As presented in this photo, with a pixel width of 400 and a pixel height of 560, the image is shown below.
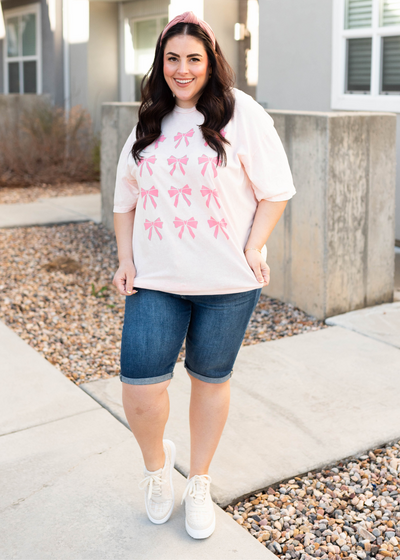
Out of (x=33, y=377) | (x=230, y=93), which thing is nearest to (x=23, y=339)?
(x=33, y=377)

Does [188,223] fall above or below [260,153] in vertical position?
below

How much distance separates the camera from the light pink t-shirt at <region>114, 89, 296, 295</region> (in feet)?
6.63

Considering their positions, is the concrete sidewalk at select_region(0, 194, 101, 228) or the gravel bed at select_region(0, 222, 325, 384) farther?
the concrete sidewalk at select_region(0, 194, 101, 228)

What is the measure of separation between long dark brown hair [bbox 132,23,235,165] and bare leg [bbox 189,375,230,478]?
0.77m

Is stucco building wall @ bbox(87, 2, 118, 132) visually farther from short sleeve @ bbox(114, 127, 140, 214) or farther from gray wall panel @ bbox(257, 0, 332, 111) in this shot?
short sleeve @ bbox(114, 127, 140, 214)

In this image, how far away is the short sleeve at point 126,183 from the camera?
2.17m

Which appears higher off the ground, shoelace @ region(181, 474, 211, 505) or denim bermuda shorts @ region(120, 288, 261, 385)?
denim bermuda shorts @ region(120, 288, 261, 385)

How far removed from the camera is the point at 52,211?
27.1 ft

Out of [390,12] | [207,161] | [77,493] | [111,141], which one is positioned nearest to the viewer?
[207,161]

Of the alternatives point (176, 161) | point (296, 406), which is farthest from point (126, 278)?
point (296, 406)

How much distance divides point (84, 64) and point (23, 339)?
822 cm

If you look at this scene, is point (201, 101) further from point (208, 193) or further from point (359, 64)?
point (359, 64)

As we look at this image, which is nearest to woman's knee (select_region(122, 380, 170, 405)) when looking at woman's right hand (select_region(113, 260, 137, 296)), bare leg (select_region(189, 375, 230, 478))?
bare leg (select_region(189, 375, 230, 478))

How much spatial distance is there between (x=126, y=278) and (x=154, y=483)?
2.36 ft
